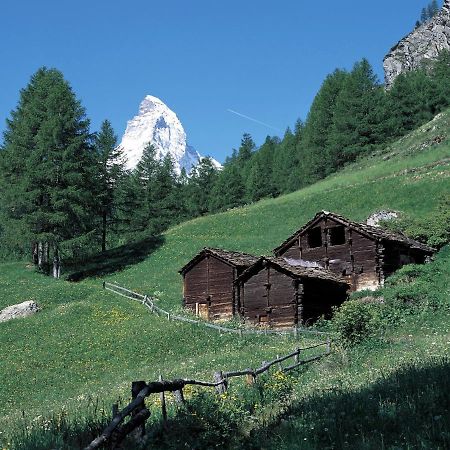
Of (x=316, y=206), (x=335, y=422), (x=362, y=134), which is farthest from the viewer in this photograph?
(x=362, y=134)

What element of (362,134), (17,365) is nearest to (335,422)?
(17,365)

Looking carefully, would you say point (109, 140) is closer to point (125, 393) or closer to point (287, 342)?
point (287, 342)

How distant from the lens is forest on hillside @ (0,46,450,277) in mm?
53356

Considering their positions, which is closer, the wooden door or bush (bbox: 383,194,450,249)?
the wooden door

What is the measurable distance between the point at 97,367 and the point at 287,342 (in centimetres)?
1018

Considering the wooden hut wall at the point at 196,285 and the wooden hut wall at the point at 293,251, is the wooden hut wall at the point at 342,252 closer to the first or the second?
the wooden hut wall at the point at 293,251

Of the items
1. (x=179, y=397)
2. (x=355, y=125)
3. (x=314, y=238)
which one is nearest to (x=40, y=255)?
(x=314, y=238)

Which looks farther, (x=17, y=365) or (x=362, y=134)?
(x=362, y=134)

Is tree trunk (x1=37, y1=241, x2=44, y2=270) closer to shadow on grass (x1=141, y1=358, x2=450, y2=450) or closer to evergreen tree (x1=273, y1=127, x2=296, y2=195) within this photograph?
shadow on grass (x1=141, y1=358, x2=450, y2=450)

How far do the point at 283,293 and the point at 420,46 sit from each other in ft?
430

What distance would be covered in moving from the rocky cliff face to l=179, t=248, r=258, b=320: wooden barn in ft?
371

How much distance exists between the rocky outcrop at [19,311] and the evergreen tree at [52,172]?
470 inches

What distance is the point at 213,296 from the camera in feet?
139

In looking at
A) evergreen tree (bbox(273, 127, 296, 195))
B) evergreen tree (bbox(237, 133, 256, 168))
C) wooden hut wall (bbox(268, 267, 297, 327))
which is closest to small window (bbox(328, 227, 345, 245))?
wooden hut wall (bbox(268, 267, 297, 327))
